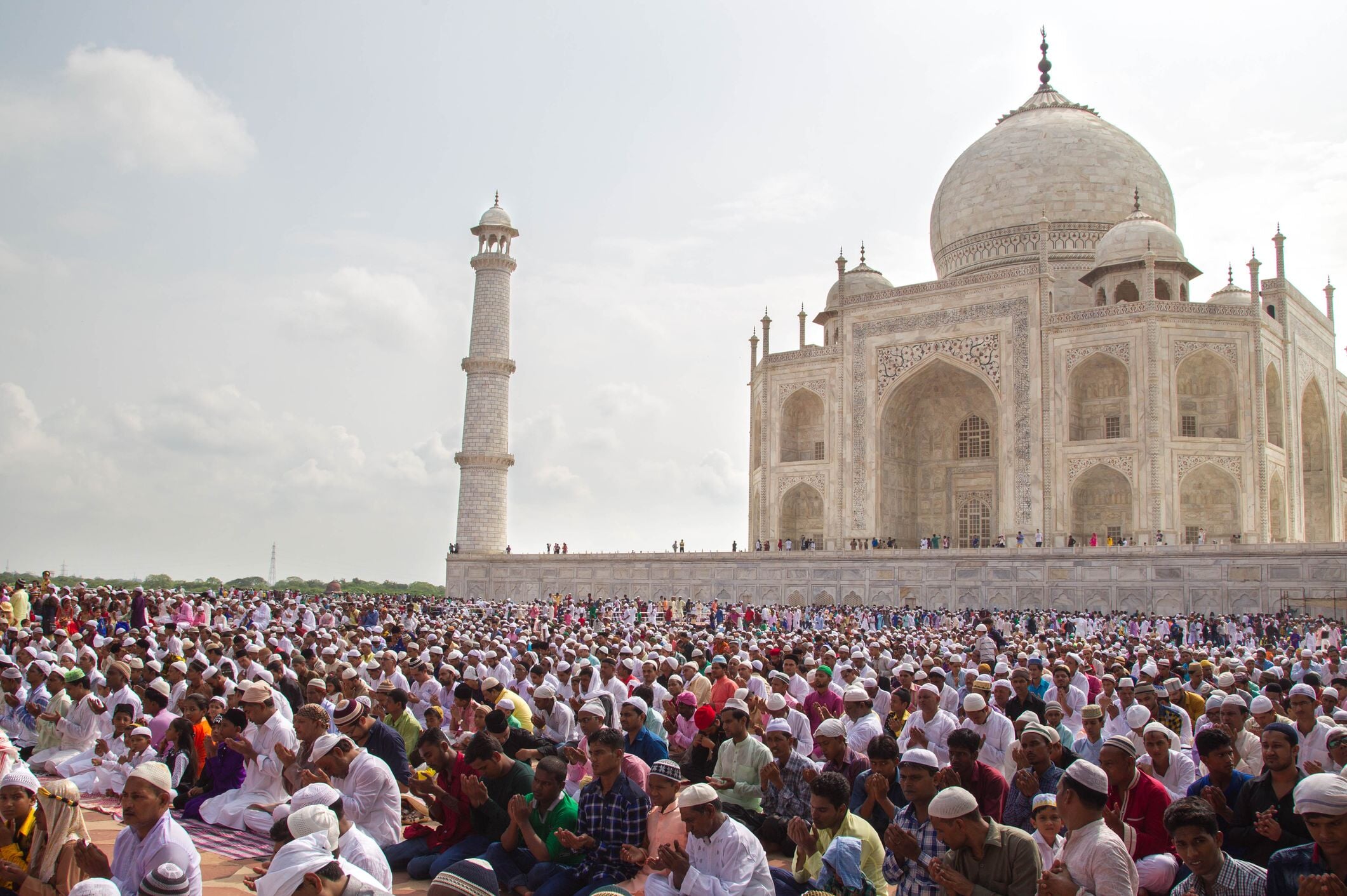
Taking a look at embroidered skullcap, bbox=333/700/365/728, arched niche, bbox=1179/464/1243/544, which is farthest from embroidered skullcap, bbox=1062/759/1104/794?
arched niche, bbox=1179/464/1243/544

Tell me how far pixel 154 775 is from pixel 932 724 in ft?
13.6

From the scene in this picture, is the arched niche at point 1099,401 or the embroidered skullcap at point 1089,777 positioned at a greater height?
the arched niche at point 1099,401

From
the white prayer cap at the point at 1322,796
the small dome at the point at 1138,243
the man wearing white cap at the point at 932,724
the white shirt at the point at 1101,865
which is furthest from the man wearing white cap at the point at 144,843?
the small dome at the point at 1138,243

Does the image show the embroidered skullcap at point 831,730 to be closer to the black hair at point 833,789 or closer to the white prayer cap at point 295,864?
the black hair at point 833,789

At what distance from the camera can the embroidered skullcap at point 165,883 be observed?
3359 mm

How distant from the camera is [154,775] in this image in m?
3.68

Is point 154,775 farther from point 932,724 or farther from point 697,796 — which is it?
point 932,724

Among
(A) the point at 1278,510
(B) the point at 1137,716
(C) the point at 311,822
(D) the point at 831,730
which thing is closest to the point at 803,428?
(A) the point at 1278,510

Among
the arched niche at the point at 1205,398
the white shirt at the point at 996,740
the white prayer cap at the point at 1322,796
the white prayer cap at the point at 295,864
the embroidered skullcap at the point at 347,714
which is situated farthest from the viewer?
the arched niche at the point at 1205,398

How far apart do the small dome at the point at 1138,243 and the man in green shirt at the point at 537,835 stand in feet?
→ 80.9

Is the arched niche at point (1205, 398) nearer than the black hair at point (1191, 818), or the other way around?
the black hair at point (1191, 818)

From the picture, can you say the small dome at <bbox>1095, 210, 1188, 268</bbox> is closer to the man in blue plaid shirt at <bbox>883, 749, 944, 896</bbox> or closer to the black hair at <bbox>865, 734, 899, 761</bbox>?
the black hair at <bbox>865, 734, 899, 761</bbox>

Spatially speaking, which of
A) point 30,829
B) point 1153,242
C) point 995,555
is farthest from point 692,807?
point 1153,242

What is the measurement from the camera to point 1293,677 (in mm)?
9320
